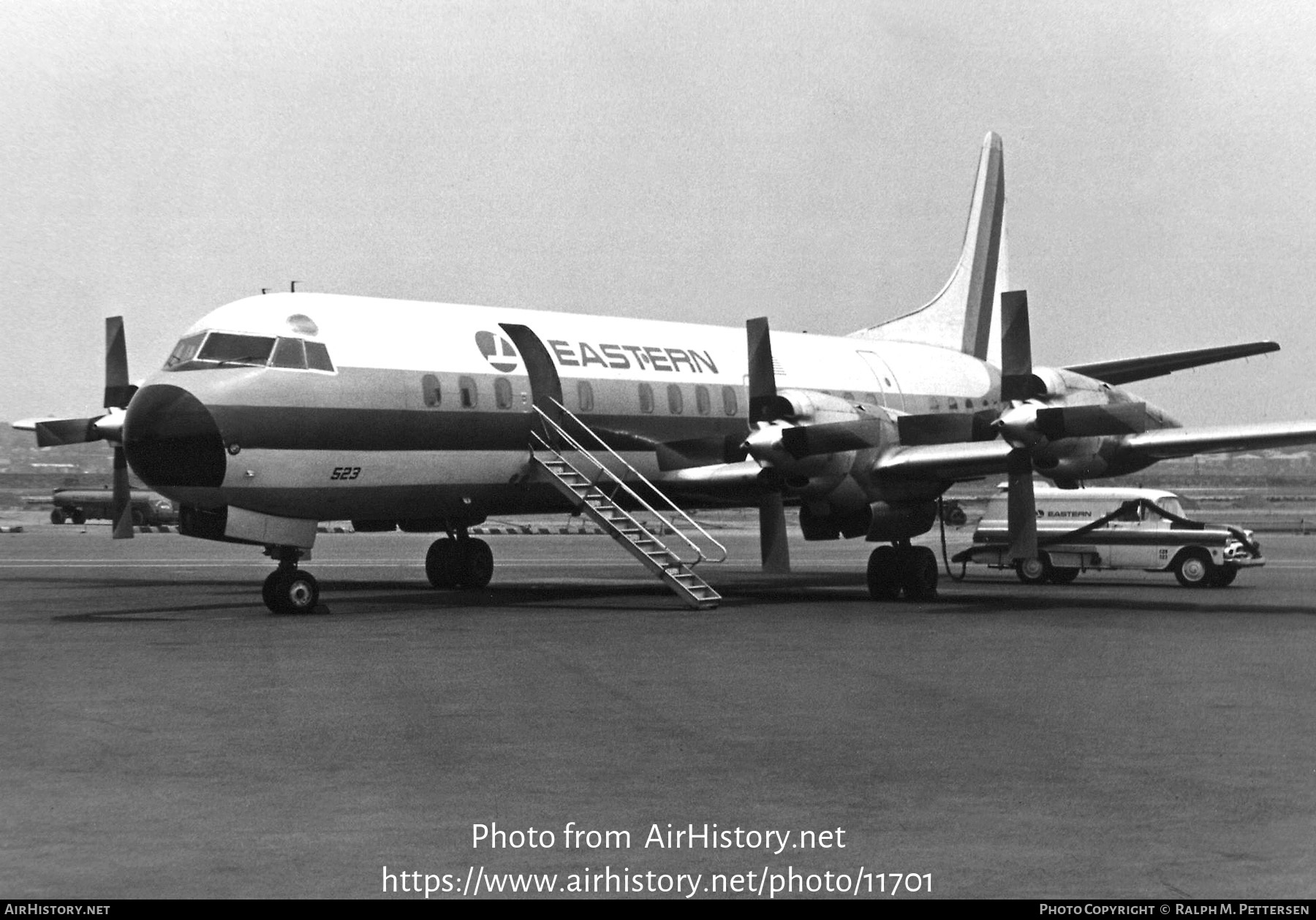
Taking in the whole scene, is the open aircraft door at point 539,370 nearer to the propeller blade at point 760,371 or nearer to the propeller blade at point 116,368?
the propeller blade at point 760,371

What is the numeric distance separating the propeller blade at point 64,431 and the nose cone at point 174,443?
862cm

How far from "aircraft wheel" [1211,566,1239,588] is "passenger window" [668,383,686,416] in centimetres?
1027

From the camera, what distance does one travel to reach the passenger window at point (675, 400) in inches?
1036

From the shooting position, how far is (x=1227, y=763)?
9.31 m

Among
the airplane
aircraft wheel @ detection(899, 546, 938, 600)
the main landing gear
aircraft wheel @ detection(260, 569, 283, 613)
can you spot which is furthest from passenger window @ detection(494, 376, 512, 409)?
aircraft wheel @ detection(899, 546, 938, 600)

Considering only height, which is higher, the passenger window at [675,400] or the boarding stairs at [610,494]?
the passenger window at [675,400]

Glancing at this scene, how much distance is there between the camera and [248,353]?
2120 cm

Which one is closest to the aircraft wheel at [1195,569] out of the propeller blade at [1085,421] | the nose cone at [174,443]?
the propeller blade at [1085,421]

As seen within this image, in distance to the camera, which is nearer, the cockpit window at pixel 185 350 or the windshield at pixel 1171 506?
the cockpit window at pixel 185 350

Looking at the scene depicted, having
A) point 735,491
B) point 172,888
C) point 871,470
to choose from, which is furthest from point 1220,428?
point 172,888

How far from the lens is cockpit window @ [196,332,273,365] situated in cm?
2112

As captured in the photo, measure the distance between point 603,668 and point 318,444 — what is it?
327 inches

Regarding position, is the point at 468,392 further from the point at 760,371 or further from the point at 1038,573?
the point at 1038,573

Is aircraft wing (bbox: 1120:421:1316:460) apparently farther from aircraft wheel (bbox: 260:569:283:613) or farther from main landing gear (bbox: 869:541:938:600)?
aircraft wheel (bbox: 260:569:283:613)
